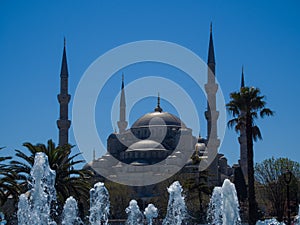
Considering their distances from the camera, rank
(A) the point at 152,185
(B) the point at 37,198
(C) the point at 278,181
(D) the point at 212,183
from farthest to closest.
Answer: (A) the point at 152,185, (D) the point at 212,183, (C) the point at 278,181, (B) the point at 37,198

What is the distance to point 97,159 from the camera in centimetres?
7619

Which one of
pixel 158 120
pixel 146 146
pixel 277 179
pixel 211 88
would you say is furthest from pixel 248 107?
pixel 158 120

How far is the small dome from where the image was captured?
249 ft

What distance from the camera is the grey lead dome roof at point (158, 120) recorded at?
8325cm

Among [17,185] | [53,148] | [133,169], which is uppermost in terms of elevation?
[133,169]

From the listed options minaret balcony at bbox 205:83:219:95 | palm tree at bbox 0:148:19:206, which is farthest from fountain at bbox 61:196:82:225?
minaret balcony at bbox 205:83:219:95

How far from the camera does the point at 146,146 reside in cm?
7631

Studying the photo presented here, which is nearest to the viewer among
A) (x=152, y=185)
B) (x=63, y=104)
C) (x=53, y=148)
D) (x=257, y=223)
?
(x=257, y=223)

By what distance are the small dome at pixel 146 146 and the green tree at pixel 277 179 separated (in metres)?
33.3

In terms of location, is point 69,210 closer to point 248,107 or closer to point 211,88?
point 248,107

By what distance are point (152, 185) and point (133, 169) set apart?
3622 millimetres

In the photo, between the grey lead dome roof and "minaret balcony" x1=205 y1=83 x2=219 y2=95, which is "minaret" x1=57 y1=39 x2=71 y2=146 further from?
the grey lead dome roof

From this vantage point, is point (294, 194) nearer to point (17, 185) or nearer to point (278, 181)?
point (278, 181)

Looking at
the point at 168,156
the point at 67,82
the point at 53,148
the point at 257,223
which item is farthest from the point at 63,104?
the point at 257,223
